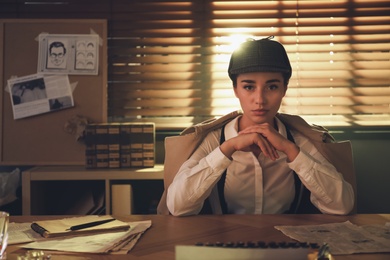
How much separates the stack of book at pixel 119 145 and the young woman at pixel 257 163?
0.70 metres

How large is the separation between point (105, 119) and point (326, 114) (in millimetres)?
1230

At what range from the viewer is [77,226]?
1.57 meters

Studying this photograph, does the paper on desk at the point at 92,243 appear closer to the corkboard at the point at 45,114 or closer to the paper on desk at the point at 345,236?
the paper on desk at the point at 345,236

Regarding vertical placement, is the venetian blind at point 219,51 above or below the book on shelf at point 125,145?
above

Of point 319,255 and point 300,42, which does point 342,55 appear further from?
point 319,255

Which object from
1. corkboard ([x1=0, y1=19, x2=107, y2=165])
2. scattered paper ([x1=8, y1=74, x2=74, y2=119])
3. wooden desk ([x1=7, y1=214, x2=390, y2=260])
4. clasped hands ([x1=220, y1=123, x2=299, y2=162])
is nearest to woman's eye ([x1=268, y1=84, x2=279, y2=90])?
clasped hands ([x1=220, y1=123, x2=299, y2=162])

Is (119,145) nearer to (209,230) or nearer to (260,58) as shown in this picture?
(260,58)

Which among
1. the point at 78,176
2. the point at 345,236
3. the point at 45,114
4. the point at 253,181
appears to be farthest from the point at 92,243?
the point at 45,114

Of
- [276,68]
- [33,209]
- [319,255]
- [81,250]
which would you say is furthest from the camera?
[33,209]

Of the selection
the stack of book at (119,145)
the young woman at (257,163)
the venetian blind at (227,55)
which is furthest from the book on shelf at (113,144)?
the young woman at (257,163)

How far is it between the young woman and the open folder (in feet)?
1.09

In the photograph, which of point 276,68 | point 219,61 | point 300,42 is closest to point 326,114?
point 300,42

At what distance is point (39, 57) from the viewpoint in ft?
10.1

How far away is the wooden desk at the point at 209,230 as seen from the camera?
52.6 inches
